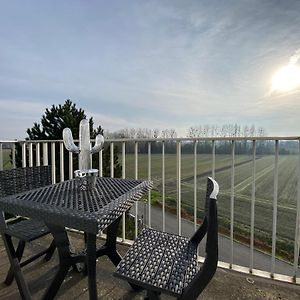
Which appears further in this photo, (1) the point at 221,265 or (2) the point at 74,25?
(2) the point at 74,25

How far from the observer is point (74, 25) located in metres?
4.48

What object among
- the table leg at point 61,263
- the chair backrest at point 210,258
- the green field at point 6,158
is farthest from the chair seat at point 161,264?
the green field at point 6,158

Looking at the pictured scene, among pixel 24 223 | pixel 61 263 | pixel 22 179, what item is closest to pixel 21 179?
pixel 22 179

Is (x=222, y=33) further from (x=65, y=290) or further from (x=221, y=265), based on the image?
(x=65, y=290)

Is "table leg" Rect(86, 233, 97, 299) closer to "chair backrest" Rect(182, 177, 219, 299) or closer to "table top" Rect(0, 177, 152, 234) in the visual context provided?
"table top" Rect(0, 177, 152, 234)

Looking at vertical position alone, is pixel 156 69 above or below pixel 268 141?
above

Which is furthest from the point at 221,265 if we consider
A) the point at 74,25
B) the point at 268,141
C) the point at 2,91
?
the point at 2,91

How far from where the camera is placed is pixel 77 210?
1117 mm

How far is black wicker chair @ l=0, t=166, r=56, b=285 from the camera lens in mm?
1685

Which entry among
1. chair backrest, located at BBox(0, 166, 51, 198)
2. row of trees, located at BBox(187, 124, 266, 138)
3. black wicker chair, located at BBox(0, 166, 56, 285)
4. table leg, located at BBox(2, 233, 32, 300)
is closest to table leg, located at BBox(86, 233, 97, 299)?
table leg, located at BBox(2, 233, 32, 300)

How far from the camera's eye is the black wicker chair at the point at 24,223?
5.53 feet

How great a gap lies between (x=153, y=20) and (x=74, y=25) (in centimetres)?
166

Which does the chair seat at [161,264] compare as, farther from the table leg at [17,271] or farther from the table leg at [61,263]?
the table leg at [17,271]

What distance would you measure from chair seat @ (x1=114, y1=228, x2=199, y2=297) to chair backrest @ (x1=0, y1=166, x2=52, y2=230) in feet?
3.61
